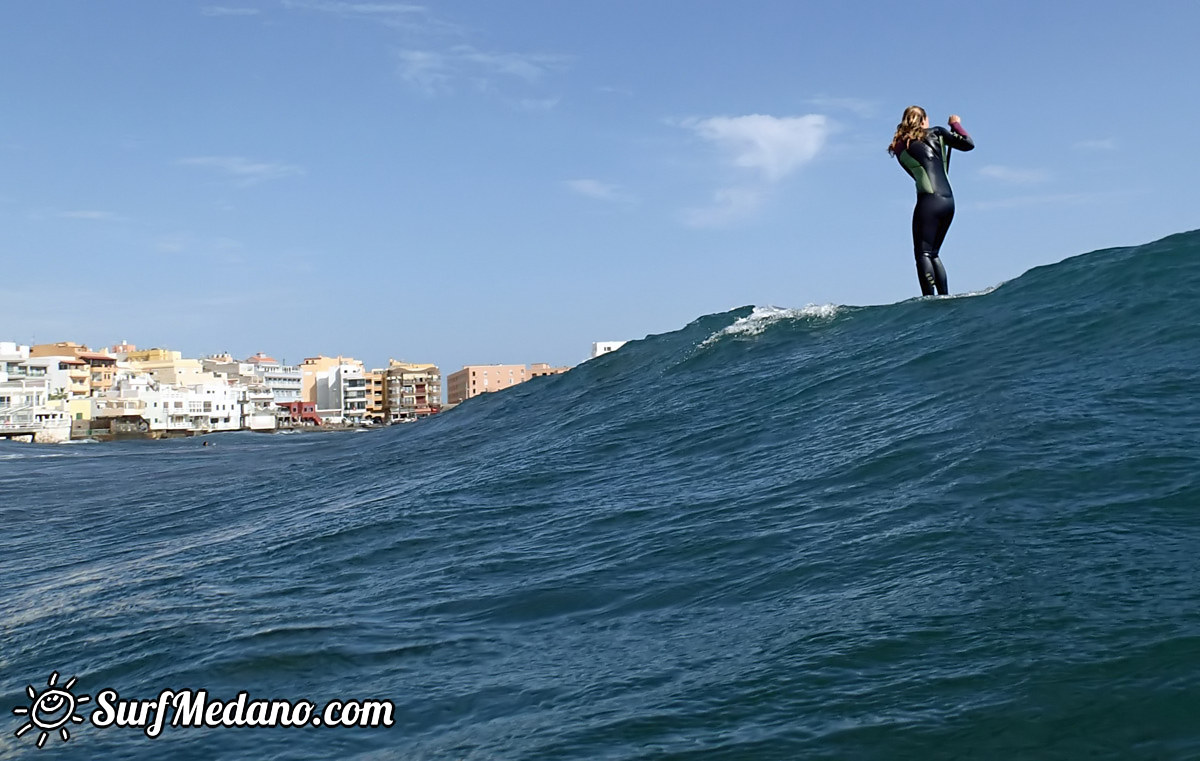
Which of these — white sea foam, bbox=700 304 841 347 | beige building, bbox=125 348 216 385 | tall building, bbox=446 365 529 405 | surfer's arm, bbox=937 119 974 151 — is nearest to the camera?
surfer's arm, bbox=937 119 974 151

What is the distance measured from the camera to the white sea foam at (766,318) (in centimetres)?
1245

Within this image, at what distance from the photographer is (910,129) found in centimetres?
980

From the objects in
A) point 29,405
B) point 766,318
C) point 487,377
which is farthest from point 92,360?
point 766,318

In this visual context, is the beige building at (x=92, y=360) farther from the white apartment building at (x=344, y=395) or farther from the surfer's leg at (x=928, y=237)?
the surfer's leg at (x=928, y=237)

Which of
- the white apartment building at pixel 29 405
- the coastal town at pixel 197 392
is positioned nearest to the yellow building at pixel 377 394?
the coastal town at pixel 197 392

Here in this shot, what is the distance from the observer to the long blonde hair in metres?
9.74

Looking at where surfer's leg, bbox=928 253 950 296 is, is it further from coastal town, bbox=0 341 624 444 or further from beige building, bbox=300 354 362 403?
beige building, bbox=300 354 362 403

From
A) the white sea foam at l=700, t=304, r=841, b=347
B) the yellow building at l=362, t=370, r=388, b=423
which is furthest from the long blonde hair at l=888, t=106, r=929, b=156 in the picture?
the yellow building at l=362, t=370, r=388, b=423

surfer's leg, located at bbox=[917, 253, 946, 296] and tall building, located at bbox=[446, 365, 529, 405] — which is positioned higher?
tall building, located at bbox=[446, 365, 529, 405]

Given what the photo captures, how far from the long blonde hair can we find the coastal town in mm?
59082

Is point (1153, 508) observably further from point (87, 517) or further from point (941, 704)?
point (87, 517)

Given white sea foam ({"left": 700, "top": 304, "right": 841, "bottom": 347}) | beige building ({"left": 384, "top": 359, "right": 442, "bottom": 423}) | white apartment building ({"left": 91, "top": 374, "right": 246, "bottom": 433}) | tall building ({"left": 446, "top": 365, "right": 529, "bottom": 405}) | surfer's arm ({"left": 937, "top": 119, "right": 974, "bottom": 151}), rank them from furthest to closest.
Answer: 1. tall building ({"left": 446, "top": 365, "right": 529, "bottom": 405})
2. beige building ({"left": 384, "top": 359, "right": 442, "bottom": 423})
3. white apartment building ({"left": 91, "top": 374, "right": 246, "bottom": 433})
4. white sea foam ({"left": 700, "top": 304, "right": 841, "bottom": 347})
5. surfer's arm ({"left": 937, "top": 119, "right": 974, "bottom": 151})

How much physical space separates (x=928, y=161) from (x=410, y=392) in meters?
116

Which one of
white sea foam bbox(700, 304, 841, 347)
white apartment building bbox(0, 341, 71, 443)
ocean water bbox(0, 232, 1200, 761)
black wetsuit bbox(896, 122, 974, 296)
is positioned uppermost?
white apartment building bbox(0, 341, 71, 443)
